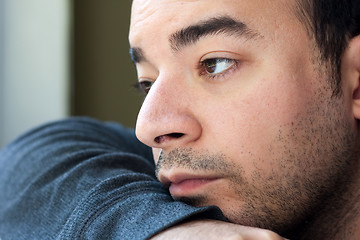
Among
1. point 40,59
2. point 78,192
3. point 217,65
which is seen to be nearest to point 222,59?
point 217,65

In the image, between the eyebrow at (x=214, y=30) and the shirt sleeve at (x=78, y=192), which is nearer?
the shirt sleeve at (x=78, y=192)

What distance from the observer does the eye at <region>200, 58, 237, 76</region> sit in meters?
0.91

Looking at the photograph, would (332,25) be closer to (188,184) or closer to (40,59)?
(188,184)

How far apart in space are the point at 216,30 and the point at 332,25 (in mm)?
272

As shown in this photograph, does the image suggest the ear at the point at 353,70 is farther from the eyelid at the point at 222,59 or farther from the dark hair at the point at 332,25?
the eyelid at the point at 222,59

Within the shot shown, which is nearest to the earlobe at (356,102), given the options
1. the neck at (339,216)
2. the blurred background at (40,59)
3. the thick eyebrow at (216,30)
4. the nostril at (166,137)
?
the neck at (339,216)

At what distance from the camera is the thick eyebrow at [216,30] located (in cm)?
90

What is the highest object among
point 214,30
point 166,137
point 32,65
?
point 214,30

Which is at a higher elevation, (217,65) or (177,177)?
(217,65)

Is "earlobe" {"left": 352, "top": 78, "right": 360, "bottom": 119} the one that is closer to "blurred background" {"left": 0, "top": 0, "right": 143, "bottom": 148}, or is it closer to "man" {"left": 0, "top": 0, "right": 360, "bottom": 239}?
"man" {"left": 0, "top": 0, "right": 360, "bottom": 239}

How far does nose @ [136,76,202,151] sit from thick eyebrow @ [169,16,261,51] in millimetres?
91

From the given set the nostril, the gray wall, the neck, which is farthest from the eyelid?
the gray wall

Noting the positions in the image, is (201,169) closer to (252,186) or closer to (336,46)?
(252,186)

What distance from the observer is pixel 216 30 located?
0.90 meters
